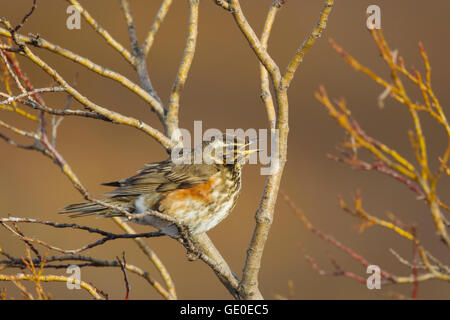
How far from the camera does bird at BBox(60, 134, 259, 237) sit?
155 inches

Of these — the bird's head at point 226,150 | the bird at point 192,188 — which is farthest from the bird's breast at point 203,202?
the bird's head at point 226,150

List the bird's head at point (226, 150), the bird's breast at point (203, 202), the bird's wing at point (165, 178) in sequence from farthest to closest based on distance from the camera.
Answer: the bird's head at point (226, 150) → the bird's wing at point (165, 178) → the bird's breast at point (203, 202)

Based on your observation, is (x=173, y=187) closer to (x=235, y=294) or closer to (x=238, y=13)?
(x=235, y=294)

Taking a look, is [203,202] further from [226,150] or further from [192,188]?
[226,150]

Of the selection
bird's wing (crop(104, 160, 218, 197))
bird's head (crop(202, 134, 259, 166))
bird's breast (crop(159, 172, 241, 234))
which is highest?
bird's head (crop(202, 134, 259, 166))

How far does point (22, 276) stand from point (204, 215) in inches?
58.7

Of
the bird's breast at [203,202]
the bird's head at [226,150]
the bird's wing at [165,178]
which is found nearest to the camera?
the bird's breast at [203,202]

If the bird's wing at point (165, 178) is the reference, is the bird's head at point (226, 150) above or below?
above

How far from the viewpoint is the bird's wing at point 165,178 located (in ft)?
13.4

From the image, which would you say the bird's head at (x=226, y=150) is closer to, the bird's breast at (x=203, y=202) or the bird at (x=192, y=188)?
the bird at (x=192, y=188)

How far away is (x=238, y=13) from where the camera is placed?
2.80m

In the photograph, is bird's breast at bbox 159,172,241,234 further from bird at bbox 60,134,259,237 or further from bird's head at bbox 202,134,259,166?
bird's head at bbox 202,134,259,166

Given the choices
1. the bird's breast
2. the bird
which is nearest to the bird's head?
the bird

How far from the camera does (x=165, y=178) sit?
13.9 feet
